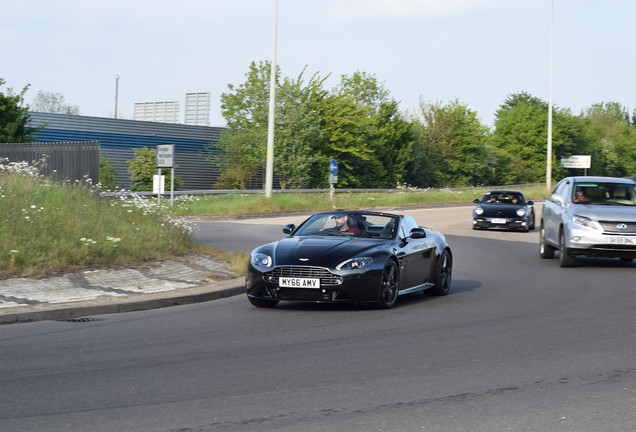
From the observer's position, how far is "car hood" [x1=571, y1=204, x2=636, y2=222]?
15820mm

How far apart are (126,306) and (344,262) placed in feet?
9.07

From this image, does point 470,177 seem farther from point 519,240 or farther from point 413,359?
point 413,359

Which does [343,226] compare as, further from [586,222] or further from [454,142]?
[454,142]

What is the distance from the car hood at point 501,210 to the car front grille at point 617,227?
530 inches

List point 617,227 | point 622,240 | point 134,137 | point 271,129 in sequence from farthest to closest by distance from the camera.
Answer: point 134,137 < point 271,129 < point 617,227 < point 622,240

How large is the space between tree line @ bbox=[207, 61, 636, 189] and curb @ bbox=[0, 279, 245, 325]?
44676 mm

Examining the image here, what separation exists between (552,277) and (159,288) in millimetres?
7029

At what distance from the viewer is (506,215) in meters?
29.3

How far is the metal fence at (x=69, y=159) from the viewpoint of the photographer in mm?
18758

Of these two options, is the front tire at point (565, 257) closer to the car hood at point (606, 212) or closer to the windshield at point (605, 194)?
the car hood at point (606, 212)

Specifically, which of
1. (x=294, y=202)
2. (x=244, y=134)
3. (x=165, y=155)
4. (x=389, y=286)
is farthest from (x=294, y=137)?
(x=389, y=286)

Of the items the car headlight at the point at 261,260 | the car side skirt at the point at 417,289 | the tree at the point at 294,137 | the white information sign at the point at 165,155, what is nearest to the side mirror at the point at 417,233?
the car side skirt at the point at 417,289

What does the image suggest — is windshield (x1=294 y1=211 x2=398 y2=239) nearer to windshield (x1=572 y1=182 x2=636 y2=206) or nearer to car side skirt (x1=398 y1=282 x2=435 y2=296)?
car side skirt (x1=398 y1=282 x2=435 y2=296)

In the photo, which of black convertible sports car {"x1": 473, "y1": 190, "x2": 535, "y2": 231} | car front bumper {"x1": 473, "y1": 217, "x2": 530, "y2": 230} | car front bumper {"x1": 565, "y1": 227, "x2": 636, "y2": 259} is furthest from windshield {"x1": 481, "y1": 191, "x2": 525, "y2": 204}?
car front bumper {"x1": 565, "y1": 227, "x2": 636, "y2": 259}
